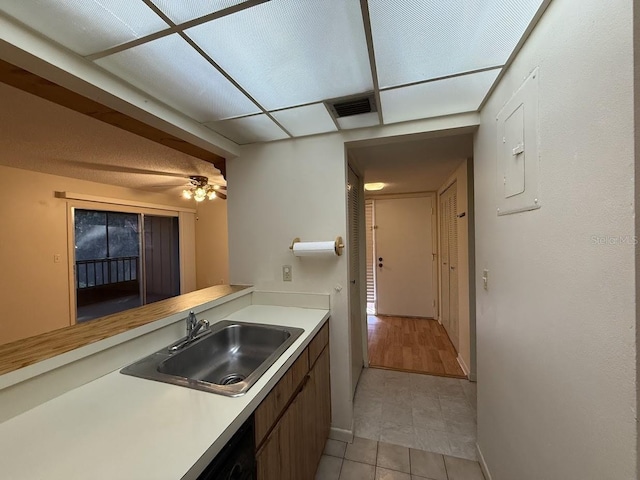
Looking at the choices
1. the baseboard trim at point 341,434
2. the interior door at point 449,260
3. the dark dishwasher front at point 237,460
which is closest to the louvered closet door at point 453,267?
the interior door at point 449,260

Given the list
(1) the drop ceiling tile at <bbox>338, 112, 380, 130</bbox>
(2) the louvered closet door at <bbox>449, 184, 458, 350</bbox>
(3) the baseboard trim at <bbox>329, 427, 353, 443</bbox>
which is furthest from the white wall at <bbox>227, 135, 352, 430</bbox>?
(2) the louvered closet door at <bbox>449, 184, 458, 350</bbox>

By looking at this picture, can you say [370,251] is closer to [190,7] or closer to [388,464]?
[388,464]

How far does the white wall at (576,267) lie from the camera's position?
57 cm

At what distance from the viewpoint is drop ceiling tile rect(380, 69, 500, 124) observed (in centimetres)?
122

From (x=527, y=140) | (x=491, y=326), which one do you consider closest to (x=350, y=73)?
(x=527, y=140)

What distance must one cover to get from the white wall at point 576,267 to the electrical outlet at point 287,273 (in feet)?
4.23

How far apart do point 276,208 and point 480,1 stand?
1.46 m

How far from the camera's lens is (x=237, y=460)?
768 millimetres

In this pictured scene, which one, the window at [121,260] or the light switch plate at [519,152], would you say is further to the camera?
the window at [121,260]

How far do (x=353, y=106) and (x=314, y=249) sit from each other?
0.88 metres

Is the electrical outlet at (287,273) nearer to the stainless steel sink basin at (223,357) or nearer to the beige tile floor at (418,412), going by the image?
the stainless steel sink basin at (223,357)

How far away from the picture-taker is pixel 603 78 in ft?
1.98

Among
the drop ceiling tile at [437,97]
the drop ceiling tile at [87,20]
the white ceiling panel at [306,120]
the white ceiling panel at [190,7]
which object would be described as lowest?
the drop ceiling tile at [87,20]

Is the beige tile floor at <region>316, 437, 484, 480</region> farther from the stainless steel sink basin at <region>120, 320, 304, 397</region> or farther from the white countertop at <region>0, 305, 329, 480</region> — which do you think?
the white countertop at <region>0, 305, 329, 480</region>
